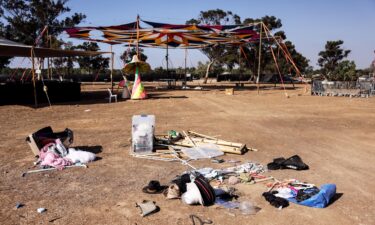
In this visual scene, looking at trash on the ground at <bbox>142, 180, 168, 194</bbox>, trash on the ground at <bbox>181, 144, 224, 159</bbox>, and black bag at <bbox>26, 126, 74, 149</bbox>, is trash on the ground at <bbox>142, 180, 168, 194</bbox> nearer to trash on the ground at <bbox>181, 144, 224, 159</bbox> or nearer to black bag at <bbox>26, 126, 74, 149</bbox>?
trash on the ground at <bbox>181, 144, 224, 159</bbox>

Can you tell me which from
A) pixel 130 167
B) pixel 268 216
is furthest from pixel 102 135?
pixel 268 216

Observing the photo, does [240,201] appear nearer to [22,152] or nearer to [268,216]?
[268,216]

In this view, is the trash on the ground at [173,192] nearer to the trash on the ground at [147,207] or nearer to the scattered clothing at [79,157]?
the trash on the ground at [147,207]

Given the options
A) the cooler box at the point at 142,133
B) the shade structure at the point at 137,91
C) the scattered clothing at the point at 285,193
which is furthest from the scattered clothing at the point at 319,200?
the shade structure at the point at 137,91

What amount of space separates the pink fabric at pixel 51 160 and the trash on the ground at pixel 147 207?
2284 millimetres

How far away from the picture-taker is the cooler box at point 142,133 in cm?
704

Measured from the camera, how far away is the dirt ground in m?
4.33

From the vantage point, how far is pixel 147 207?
14.6ft

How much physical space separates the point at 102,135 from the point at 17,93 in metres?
9.36

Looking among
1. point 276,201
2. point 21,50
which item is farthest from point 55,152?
point 21,50

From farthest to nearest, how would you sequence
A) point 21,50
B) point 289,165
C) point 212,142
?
1. point 21,50
2. point 212,142
3. point 289,165

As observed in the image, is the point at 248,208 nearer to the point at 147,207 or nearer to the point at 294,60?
the point at 147,207

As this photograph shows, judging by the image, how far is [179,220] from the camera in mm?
4188

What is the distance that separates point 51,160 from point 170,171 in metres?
2.24
